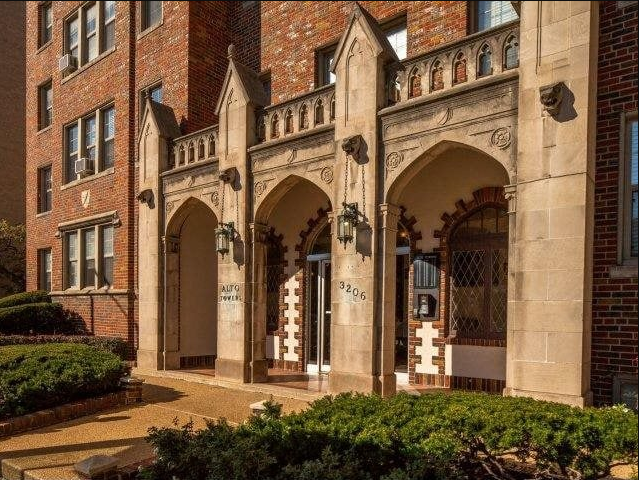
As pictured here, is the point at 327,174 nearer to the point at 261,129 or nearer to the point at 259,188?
the point at 259,188

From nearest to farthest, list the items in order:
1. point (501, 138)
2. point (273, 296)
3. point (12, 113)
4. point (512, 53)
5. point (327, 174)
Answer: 1. point (501, 138)
2. point (512, 53)
3. point (327, 174)
4. point (273, 296)
5. point (12, 113)

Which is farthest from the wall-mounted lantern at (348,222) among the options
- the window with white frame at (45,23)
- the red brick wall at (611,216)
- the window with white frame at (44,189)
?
the window with white frame at (45,23)

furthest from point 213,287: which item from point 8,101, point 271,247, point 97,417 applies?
point 8,101

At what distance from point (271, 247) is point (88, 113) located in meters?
7.92

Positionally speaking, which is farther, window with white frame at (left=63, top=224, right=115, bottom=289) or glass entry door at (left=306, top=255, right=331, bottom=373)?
window with white frame at (left=63, top=224, right=115, bottom=289)

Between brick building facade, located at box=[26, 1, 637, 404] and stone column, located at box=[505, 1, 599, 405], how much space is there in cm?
2

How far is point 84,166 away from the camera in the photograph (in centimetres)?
1480

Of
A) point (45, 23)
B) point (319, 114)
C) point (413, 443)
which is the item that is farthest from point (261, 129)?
point (45, 23)

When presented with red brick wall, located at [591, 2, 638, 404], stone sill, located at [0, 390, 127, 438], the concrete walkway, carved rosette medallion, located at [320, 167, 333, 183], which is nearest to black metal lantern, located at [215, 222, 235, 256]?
carved rosette medallion, located at [320, 167, 333, 183]

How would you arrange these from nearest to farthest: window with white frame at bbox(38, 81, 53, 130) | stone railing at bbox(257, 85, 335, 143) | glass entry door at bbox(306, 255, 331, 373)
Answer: stone railing at bbox(257, 85, 335, 143)
glass entry door at bbox(306, 255, 331, 373)
window with white frame at bbox(38, 81, 53, 130)

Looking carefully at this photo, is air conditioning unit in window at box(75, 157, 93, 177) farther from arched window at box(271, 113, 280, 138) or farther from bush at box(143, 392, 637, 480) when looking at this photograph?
bush at box(143, 392, 637, 480)

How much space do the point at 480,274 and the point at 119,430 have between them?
6346 millimetres

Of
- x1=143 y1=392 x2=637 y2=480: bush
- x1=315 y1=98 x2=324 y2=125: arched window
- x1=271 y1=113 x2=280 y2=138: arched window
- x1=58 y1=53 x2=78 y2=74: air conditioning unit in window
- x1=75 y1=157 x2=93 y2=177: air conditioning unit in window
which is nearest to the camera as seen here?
x1=143 y1=392 x2=637 y2=480: bush

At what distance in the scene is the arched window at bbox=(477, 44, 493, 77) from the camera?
6.67 meters
